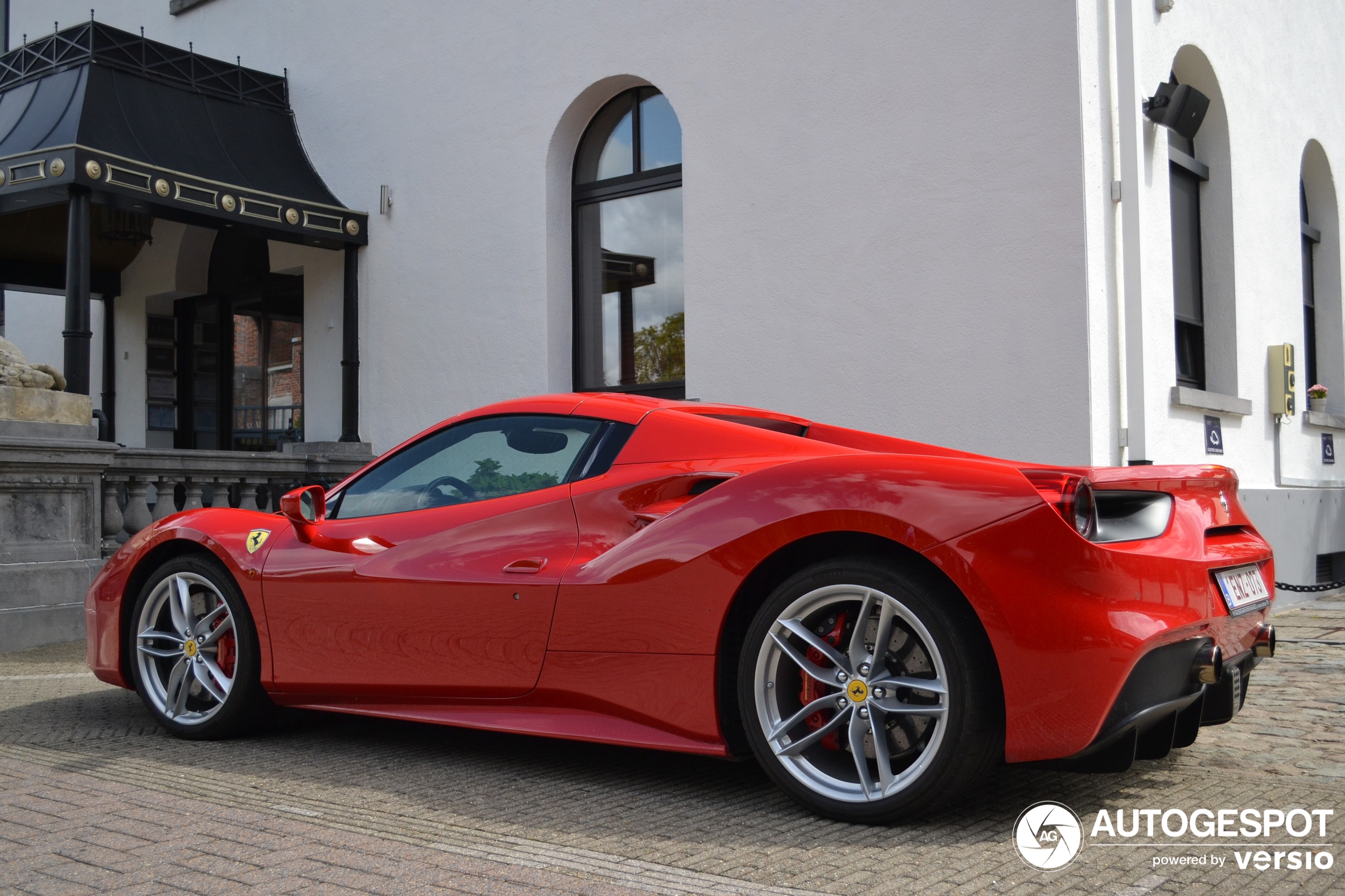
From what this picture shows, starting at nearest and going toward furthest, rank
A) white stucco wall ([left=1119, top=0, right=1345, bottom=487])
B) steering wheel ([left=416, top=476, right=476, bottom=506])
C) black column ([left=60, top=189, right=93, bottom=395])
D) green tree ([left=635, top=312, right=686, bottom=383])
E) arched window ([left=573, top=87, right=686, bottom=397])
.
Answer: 1. steering wheel ([left=416, top=476, right=476, bottom=506])
2. white stucco wall ([left=1119, top=0, right=1345, bottom=487])
3. black column ([left=60, top=189, right=93, bottom=395])
4. green tree ([left=635, top=312, right=686, bottom=383])
5. arched window ([left=573, top=87, right=686, bottom=397])

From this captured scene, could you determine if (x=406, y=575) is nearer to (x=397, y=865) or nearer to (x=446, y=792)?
(x=446, y=792)

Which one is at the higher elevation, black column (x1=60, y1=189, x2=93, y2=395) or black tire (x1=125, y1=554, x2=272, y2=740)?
black column (x1=60, y1=189, x2=93, y2=395)

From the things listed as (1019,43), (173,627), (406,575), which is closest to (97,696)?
(173,627)

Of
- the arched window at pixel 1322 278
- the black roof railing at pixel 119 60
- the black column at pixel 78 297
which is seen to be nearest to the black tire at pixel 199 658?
the black column at pixel 78 297

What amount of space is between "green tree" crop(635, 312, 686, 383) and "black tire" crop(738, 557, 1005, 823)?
6390 mm

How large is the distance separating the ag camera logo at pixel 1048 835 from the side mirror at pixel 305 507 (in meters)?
2.68

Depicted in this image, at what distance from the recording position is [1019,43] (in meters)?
7.34

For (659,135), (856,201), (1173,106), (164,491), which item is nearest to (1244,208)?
(1173,106)

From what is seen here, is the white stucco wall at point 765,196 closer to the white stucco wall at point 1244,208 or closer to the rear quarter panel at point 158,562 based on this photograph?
the white stucco wall at point 1244,208

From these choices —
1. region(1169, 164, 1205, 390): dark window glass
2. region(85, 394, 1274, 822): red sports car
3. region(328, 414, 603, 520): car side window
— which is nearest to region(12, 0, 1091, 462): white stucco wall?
region(1169, 164, 1205, 390): dark window glass

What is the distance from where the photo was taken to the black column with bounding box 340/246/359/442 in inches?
442

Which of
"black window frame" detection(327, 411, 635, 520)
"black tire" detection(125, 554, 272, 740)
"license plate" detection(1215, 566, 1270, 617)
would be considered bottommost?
"black tire" detection(125, 554, 272, 740)

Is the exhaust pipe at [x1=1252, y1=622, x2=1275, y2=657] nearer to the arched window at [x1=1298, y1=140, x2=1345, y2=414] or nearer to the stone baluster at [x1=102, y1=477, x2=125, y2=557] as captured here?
the stone baluster at [x1=102, y1=477, x2=125, y2=557]

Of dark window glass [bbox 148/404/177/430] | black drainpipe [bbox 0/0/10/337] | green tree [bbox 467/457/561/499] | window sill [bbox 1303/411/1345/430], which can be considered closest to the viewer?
green tree [bbox 467/457/561/499]
